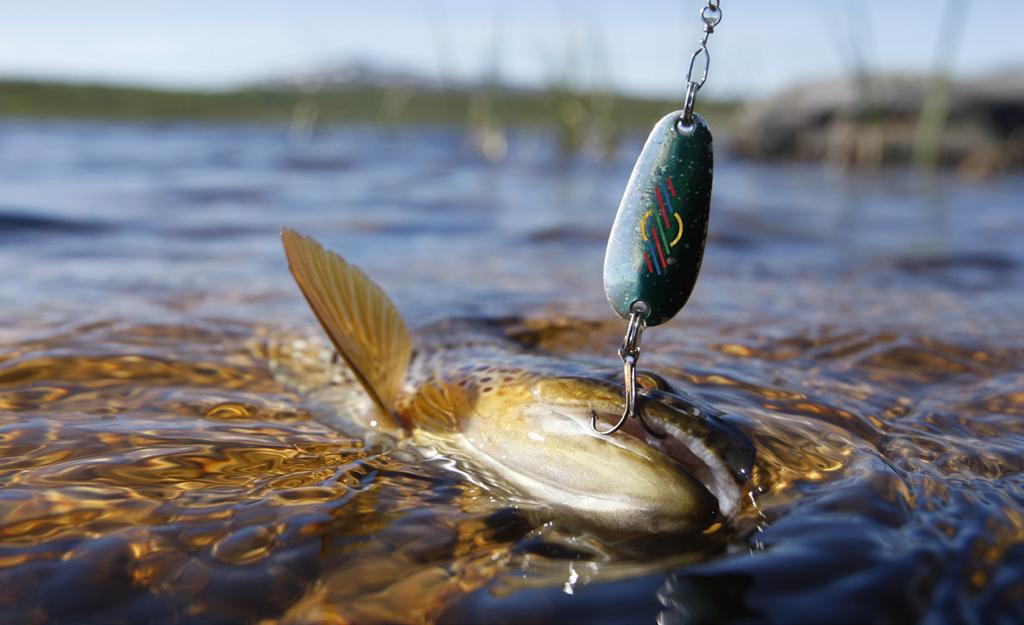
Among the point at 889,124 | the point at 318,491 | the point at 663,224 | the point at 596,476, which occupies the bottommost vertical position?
the point at 318,491

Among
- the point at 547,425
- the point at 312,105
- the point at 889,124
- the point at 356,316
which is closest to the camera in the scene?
the point at 547,425

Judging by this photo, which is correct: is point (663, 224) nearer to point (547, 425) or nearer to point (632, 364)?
point (632, 364)

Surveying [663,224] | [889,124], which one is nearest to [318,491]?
[663,224]

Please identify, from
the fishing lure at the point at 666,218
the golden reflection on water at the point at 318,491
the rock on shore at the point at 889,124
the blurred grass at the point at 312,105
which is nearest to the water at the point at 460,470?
the golden reflection on water at the point at 318,491

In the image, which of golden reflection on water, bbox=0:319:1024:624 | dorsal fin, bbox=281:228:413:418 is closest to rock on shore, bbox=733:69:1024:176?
golden reflection on water, bbox=0:319:1024:624

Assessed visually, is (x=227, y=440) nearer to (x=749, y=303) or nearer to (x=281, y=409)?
(x=281, y=409)

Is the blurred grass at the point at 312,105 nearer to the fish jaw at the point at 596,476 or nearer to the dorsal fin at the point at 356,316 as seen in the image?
the dorsal fin at the point at 356,316

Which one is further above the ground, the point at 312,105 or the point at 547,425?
the point at 312,105

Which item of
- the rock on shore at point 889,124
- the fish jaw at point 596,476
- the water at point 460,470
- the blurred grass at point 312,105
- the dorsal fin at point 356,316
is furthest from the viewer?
the rock on shore at point 889,124
